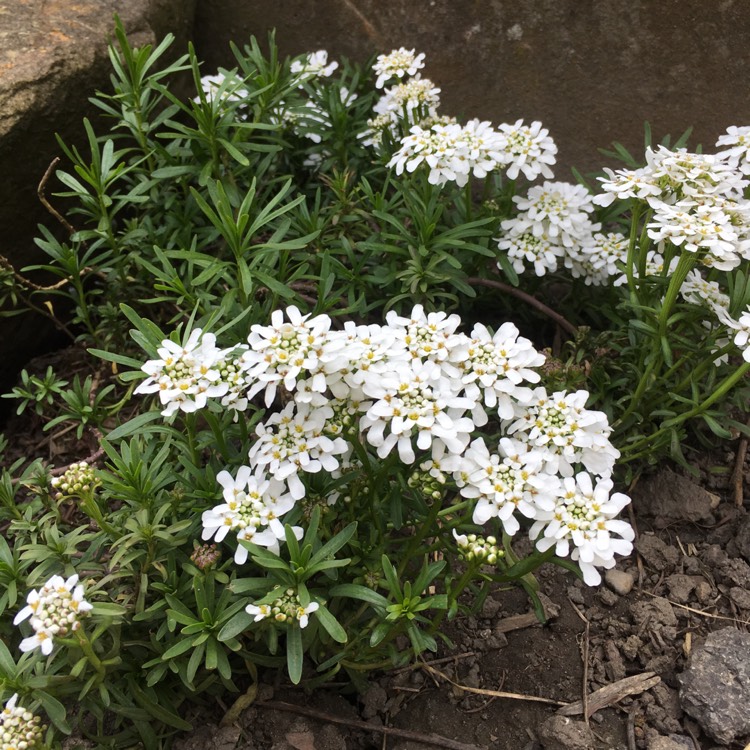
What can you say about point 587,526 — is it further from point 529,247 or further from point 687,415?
point 529,247

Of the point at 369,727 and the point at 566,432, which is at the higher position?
the point at 566,432

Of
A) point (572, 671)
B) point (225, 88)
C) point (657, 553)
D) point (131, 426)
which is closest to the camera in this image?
point (131, 426)

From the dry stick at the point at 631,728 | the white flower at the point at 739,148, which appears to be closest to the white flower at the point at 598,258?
the white flower at the point at 739,148

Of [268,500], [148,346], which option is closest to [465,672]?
[268,500]

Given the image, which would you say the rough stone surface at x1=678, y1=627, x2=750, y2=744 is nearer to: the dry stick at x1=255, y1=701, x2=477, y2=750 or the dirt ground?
the dirt ground

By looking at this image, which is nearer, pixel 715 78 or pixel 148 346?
pixel 148 346

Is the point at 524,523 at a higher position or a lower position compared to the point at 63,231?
lower

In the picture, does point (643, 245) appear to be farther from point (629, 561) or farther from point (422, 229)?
point (629, 561)

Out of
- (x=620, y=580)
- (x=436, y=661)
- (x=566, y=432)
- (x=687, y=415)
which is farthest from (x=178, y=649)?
(x=687, y=415)
